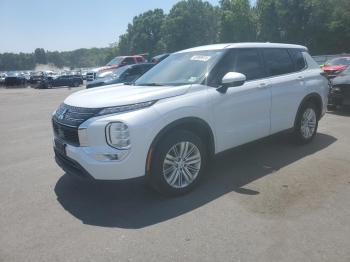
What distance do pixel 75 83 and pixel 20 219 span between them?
33051 millimetres

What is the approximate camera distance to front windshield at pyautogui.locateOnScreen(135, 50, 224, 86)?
15.5 ft

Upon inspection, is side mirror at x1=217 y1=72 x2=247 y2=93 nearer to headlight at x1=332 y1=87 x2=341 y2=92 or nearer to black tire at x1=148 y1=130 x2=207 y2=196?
black tire at x1=148 y1=130 x2=207 y2=196

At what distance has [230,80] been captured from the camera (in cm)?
440

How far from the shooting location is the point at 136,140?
3781 mm

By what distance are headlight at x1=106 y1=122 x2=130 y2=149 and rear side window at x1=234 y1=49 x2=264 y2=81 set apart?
2032 mm

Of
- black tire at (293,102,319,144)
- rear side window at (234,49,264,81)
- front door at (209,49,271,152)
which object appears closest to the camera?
front door at (209,49,271,152)

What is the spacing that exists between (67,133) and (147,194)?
1.25m

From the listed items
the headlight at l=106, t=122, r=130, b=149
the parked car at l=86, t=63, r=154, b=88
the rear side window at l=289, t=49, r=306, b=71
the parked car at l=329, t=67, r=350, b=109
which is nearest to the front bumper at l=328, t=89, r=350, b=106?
the parked car at l=329, t=67, r=350, b=109

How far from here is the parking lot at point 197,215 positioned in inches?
125

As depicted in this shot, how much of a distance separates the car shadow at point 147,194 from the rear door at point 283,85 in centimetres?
51

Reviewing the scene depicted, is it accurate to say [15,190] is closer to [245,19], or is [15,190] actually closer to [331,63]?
[331,63]

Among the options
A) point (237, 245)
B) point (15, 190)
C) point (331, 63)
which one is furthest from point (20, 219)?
point (331, 63)

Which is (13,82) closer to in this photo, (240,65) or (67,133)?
(67,133)

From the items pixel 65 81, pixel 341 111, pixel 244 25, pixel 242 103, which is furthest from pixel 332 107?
pixel 244 25
